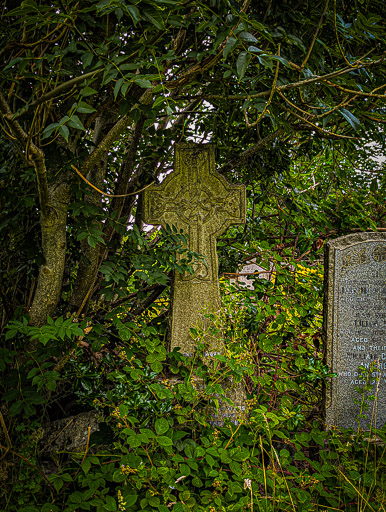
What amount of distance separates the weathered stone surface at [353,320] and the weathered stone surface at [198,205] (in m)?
0.83

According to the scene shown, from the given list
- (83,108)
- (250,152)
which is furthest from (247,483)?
(250,152)

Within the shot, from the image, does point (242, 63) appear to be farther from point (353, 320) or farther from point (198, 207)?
point (353, 320)

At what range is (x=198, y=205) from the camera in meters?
A: 3.17

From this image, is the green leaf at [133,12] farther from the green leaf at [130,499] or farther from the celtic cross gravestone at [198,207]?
the green leaf at [130,499]

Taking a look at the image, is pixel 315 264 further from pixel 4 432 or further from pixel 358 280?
pixel 4 432

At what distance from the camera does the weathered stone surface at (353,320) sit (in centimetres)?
313

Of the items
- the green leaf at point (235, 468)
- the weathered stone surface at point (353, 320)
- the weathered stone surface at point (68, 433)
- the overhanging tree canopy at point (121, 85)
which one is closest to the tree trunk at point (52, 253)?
the overhanging tree canopy at point (121, 85)

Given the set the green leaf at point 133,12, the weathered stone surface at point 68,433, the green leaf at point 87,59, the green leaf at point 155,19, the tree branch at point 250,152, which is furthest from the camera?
the tree branch at point 250,152

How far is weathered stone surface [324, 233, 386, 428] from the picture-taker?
3.13m

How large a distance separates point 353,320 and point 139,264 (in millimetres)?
1747

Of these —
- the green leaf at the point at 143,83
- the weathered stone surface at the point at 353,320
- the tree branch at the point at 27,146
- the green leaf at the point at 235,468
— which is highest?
the green leaf at the point at 143,83

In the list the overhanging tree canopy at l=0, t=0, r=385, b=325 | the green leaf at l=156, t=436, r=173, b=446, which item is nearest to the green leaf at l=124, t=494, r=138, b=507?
the green leaf at l=156, t=436, r=173, b=446

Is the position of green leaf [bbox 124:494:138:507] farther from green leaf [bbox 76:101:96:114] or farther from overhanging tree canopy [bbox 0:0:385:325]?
green leaf [bbox 76:101:96:114]

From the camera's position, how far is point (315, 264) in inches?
159
